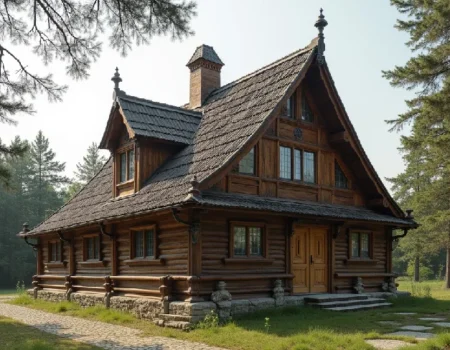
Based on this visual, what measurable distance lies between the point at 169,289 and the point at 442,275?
55.4 metres

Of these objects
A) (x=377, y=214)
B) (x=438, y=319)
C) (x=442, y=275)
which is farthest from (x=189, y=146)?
(x=442, y=275)

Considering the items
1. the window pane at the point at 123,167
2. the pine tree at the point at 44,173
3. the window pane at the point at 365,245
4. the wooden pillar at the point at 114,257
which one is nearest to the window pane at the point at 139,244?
the wooden pillar at the point at 114,257

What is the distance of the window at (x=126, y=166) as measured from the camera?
17359mm

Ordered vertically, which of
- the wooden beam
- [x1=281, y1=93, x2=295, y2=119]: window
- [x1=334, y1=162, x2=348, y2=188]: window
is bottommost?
[x1=334, y1=162, x2=348, y2=188]: window

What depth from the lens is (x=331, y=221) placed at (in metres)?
17.0

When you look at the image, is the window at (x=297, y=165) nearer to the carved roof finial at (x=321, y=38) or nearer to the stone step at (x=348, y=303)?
the carved roof finial at (x=321, y=38)

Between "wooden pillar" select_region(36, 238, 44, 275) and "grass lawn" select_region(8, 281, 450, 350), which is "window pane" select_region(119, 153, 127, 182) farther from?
"wooden pillar" select_region(36, 238, 44, 275)

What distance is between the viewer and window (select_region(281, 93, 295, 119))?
16.7m

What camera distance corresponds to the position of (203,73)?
2122 cm

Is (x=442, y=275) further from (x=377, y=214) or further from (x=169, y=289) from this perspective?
(x=169, y=289)

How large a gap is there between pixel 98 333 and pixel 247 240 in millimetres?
4642

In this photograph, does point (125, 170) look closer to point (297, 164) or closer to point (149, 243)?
point (149, 243)

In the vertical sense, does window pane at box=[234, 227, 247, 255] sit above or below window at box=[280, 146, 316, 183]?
below

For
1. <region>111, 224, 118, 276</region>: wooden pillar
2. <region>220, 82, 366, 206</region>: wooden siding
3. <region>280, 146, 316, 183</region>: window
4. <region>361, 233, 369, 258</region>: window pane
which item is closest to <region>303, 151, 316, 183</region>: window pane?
<region>280, 146, 316, 183</region>: window
